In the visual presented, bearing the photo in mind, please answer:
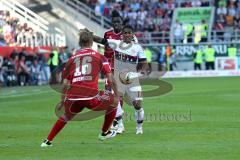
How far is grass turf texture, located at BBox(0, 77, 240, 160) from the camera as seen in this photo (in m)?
11.9

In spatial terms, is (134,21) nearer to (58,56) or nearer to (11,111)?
(58,56)

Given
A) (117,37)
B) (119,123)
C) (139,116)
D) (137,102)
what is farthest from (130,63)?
(119,123)

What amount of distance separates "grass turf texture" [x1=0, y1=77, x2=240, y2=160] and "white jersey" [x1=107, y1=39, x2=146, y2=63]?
5.18 feet

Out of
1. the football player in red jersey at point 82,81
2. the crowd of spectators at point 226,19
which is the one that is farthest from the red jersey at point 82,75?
the crowd of spectators at point 226,19

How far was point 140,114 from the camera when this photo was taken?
15.0 meters

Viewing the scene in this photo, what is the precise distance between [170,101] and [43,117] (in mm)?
5594

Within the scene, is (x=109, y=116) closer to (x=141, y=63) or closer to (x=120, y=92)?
(x=120, y=92)

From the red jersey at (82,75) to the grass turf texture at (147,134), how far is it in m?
0.96

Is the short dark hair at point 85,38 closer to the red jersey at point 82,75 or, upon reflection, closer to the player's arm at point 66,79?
the red jersey at point 82,75

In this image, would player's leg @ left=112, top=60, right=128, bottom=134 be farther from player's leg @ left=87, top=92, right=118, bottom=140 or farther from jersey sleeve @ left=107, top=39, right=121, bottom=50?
player's leg @ left=87, top=92, right=118, bottom=140

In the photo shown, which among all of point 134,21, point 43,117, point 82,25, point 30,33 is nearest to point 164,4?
point 134,21

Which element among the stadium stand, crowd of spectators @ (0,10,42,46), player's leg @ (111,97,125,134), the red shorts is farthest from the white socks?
the stadium stand

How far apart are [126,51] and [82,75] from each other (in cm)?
276

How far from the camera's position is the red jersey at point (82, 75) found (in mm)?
12641
